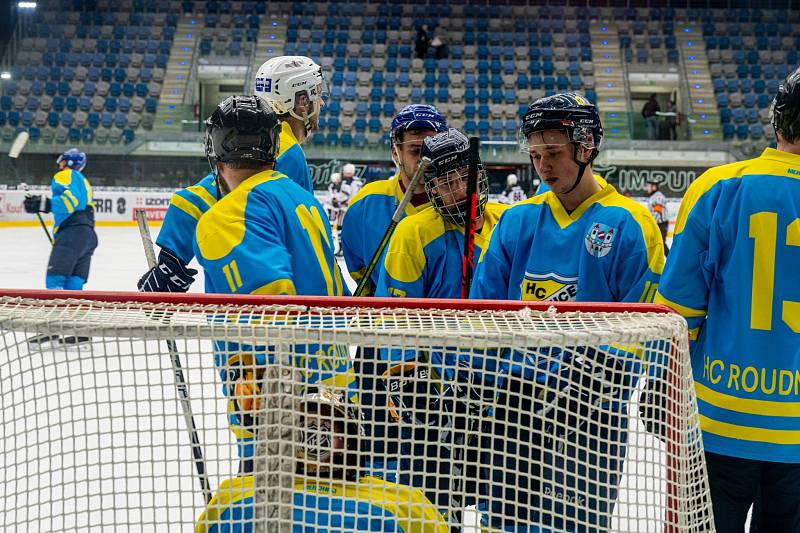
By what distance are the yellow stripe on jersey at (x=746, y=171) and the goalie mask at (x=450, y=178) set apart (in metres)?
0.47

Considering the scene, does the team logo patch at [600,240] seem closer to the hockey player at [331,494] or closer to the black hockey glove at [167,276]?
the hockey player at [331,494]

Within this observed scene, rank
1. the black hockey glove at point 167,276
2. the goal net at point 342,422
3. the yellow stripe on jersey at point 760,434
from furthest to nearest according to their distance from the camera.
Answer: the black hockey glove at point 167,276 < the yellow stripe on jersey at point 760,434 < the goal net at point 342,422

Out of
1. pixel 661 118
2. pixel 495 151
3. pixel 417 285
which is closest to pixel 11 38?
pixel 495 151

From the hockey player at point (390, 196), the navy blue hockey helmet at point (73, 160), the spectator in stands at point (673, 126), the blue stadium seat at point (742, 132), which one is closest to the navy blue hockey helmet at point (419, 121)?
the hockey player at point (390, 196)

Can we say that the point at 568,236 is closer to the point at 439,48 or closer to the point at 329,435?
the point at 329,435

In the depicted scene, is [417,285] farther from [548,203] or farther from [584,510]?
[584,510]

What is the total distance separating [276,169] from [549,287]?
0.82 m

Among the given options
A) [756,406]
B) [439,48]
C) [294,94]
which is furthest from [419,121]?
[439,48]

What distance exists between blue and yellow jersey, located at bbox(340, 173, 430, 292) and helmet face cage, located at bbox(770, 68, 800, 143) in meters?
1.02

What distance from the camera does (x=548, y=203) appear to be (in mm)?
1608

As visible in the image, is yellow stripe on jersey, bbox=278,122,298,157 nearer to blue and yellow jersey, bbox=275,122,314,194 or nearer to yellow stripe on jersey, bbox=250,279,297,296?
blue and yellow jersey, bbox=275,122,314,194

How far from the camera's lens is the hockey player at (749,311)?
137 centimetres

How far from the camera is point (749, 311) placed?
139cm

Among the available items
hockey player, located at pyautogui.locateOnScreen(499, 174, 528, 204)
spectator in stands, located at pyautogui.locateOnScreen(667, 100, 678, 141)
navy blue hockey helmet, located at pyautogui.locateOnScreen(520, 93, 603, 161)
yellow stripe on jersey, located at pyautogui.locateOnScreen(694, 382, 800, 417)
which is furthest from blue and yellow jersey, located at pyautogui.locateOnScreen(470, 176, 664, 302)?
spectator in stands, located at pyautogui.locateOnScreen(667, 100, 678, 141)
